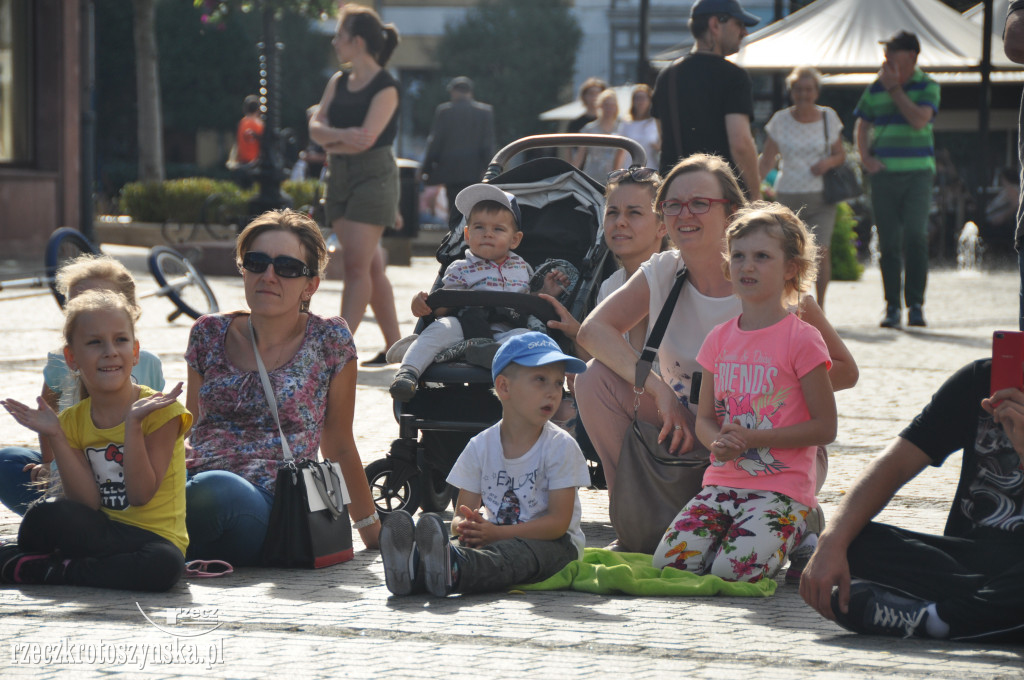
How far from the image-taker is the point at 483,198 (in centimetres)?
573

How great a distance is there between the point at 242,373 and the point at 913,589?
2.17 m

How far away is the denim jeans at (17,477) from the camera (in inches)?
192

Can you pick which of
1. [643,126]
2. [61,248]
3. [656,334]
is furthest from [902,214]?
[656,334]

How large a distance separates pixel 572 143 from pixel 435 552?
2629mm

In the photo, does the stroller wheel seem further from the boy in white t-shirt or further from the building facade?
the building facade

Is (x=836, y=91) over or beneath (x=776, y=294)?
over

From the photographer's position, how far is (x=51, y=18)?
16.9 meters

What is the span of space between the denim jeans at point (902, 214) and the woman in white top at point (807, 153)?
0.36m

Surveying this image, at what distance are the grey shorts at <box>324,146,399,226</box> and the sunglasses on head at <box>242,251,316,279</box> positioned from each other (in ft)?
13.1

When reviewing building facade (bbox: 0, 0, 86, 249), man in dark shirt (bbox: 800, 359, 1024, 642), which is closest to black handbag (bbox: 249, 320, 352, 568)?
man in dark shirt (bbox: 800, 359, 1024, 642)

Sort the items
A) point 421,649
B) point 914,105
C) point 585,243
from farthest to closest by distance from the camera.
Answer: point 914,105, point 585,243, point 421,649

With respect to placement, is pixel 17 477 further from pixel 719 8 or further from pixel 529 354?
pixel 719 8

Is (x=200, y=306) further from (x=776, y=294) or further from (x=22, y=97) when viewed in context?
(x=776, y=294)

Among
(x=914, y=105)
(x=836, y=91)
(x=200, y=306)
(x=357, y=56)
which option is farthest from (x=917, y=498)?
(x=836, y=91)
